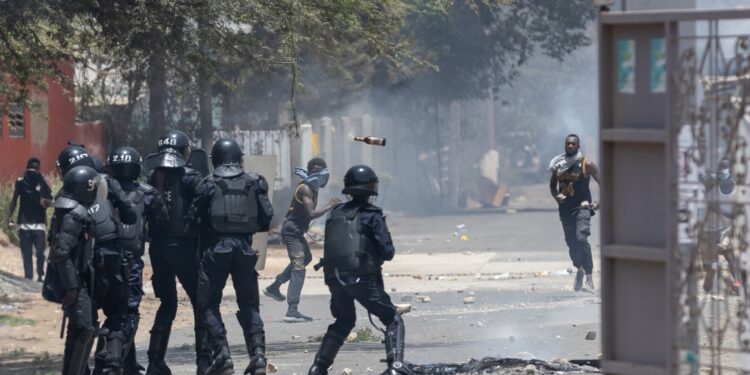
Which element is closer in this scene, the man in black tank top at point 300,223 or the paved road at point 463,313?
the paved road at point 463,313

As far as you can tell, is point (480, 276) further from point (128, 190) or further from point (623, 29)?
point (623, 29)

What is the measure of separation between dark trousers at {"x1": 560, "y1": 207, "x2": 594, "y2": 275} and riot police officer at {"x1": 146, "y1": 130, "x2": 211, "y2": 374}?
18.0 feet

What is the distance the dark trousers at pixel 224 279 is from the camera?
934cm

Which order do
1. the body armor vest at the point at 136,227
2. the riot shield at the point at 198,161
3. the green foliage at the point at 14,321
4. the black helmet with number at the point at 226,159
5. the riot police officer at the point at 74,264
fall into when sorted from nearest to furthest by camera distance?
the riot police officer at the point at 74,264
the body armor vest at the point at 136,227
the black helmet with number at the point at 226,159
the riot shield at the point at 198,161
the green foliage at the point at 14,321

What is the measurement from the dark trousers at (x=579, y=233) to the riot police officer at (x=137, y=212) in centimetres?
581

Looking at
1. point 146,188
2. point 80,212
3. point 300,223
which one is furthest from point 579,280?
point 80,212

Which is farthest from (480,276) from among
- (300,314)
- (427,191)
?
(427,191)

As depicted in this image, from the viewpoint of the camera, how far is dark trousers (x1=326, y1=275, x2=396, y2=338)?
877 cm

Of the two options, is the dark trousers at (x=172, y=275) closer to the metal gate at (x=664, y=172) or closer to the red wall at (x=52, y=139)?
the metal gate at (x=664, y=172)

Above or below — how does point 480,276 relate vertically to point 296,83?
below

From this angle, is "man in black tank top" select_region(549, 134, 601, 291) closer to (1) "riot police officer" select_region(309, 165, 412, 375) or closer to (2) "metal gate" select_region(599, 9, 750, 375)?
(1) "riot police officer" select_region(309, 165, 412, 375)

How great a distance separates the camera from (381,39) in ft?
37.8

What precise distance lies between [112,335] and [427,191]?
36.5 metres

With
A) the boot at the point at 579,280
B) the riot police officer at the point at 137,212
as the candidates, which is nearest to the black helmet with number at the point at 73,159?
the riot police officer at the point at 137,212
